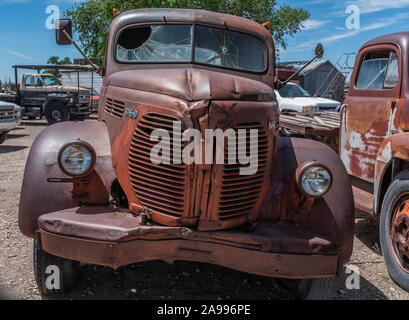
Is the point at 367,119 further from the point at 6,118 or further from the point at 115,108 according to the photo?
the point at 6,118

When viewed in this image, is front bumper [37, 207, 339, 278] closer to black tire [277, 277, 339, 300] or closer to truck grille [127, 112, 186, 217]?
truck grille [127, 112, 186, 217]

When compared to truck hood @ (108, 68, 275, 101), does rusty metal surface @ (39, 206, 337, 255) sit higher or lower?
lower

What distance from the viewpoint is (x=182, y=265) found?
3912mm

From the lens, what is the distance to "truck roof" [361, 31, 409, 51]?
4384 millimetres

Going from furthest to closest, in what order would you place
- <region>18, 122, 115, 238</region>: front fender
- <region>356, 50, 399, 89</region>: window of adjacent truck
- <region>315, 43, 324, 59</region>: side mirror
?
1. <region>356, 50, 399, 89</region>: window of adjacent truck
2. <region>315, 43, 324, 59</region>: side mirror
3. <region>18, 122, 115, 238</region>: front fender

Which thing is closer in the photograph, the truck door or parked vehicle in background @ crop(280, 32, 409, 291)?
parked vehicle in background @ crop(280, 32, 409, 291)

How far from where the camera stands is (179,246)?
2.57 meters

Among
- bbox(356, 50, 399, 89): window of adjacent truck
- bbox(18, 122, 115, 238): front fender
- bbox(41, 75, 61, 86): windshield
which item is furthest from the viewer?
bbox(41, 75, 61, 86): windshield

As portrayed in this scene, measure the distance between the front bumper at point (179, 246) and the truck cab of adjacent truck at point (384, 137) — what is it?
153cm

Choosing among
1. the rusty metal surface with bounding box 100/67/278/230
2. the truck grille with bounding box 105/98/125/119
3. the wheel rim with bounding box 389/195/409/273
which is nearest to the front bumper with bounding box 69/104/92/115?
the truck grille with bounding box 105/98/125/119

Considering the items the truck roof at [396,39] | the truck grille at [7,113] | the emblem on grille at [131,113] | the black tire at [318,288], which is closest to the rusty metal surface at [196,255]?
→ the black tire at [318,288]

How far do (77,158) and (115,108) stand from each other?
1.61 feet

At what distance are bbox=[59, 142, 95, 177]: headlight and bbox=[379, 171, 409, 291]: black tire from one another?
111 inches
